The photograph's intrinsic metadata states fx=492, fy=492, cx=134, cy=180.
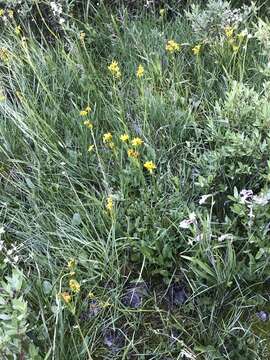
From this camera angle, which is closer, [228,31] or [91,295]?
[91,295]

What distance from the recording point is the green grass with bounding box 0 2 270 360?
2002mm

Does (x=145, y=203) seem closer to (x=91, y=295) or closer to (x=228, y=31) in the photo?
(x=91, y=295)

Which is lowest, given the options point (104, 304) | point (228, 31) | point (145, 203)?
point (104, 304)

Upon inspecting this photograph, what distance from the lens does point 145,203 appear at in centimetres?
232

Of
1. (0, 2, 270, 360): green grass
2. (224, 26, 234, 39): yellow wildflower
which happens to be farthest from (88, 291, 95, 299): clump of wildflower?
(224, 26, 234, 39): yellow wildflower

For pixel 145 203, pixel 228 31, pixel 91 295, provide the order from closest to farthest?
pixel 91 295
pixel 145 203
pixel 228 31

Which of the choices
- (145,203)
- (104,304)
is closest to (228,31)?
(145,203)

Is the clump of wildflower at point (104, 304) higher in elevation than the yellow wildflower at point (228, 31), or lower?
lower

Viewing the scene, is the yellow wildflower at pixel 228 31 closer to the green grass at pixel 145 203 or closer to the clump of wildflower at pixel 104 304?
the green grass at pixel 145 203

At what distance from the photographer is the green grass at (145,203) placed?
200cm

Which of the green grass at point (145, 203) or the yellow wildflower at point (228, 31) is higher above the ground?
the yellow wildflower at point (228, 31)

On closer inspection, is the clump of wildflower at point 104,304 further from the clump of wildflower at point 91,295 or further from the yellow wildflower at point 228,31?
the yellow wildflower at point 228,31

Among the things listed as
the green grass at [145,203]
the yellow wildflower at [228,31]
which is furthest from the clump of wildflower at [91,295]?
the yellow wildflower at [228,31]

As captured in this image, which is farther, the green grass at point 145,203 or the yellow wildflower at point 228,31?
the yellow wildflower at point 228,31
